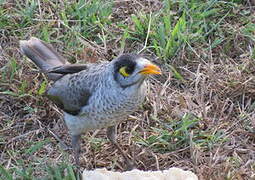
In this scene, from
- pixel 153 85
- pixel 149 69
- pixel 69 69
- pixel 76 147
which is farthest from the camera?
pixel 153 85

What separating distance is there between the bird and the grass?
324 mm

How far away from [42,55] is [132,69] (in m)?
1.40

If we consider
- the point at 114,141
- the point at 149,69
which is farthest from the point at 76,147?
the point at 149,69

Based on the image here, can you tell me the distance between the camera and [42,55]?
235 inches

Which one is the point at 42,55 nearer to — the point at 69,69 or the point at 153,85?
the point at 69,69

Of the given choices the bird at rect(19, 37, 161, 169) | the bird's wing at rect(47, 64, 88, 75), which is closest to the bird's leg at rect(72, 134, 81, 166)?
the bird at rect(19, 37, 161, 169)

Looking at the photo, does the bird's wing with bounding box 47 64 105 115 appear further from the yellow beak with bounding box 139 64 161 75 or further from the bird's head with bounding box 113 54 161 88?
the yellow beak with bounding box 139 64 161 75

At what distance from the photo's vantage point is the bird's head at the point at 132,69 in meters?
4.78

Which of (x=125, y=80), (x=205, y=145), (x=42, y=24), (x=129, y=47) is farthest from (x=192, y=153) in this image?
(x=42, y=24)

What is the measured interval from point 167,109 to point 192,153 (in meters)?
0.62

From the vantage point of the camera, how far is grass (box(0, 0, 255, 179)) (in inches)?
221

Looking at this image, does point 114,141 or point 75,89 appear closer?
point 75,89

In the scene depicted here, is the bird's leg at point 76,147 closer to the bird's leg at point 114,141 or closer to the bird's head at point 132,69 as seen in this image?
the bird's leg at point 114,141

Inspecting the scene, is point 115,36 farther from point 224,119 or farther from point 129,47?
point 224,119
